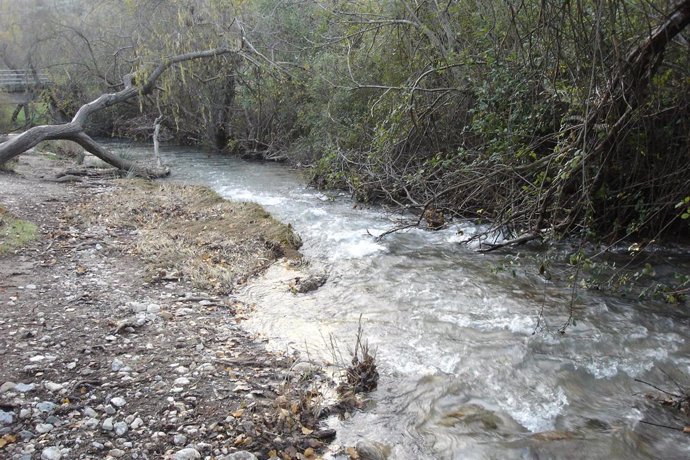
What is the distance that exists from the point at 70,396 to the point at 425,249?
552 centimetres

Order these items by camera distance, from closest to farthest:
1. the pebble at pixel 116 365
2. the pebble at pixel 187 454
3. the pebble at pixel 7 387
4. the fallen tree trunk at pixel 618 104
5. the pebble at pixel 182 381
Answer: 1. the pebble at pixel 187 454
2. the pebble at pixel 7 387
3. the pebble at pixel 182 381
4. the pebble at pixel 116 365
5. the fallen tree trunk at pixel 618 104

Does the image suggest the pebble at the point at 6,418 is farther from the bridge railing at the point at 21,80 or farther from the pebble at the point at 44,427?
the bridge railing at the point at 21,80

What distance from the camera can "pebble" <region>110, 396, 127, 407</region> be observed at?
369 cm

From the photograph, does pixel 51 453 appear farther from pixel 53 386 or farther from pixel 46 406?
pixel 53 386

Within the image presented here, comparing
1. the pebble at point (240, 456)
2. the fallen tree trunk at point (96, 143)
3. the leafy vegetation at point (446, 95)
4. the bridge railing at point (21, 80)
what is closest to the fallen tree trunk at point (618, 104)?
the leafy vegetation at point (446, 95)

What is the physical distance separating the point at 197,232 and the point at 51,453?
582cm

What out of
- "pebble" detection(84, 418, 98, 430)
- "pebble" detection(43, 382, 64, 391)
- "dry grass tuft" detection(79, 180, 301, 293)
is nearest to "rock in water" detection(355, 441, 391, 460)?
"pebble" detection(84, 418, 98, 430)

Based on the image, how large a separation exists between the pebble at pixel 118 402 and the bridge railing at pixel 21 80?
22.7m

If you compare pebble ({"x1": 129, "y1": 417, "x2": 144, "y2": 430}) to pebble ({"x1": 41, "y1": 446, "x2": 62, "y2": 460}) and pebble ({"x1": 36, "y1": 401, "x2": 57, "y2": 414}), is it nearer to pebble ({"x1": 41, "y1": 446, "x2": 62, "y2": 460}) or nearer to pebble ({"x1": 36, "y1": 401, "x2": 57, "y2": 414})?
pebble ({"x1": 41, "y1": 446, "x2": 62, "y2": 460})

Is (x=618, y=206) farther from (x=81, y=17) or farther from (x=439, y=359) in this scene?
(x=81, y=17)

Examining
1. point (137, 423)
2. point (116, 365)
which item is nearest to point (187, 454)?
point (137, 423)

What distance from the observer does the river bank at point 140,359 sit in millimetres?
3379

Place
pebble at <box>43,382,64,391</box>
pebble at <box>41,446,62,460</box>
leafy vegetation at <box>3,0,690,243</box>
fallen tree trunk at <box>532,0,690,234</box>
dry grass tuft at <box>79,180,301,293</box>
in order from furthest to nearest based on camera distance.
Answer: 1. dry grass tuft at <box>79,180,301,293</box>
2. leafy vegetation at <box>3,0,690,243</box>
3. fallen tree trunk at <box>532,0,690,234</box>
4. pebble at <box>43,382,64,391</box>
5. pebble at <box>41,446,62,460</box>

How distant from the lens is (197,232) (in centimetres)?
873
